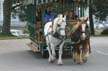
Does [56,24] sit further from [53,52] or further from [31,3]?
[31,3]

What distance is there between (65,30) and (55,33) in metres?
0.44

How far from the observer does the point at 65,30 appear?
15164mm

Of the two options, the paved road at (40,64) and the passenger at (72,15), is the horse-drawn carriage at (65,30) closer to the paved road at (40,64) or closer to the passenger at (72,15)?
the passenger at (72,15)

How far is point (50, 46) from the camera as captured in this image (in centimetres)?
1564

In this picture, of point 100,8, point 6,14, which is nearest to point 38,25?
point 6,14

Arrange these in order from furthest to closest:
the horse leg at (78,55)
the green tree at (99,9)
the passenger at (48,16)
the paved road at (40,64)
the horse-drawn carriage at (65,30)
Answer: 1. the green tree at (99,9)
2. the passenger at (48,16)
3. the horse leg at (78,55)
4. the horse-drawn carriage at (65,30)
5. the paved road at (40,64)

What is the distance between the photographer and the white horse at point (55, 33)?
14734 millimetres

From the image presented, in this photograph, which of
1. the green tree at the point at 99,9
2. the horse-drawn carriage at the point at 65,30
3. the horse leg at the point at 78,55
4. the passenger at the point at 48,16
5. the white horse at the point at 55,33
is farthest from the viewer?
the green tree at the point at 99,9

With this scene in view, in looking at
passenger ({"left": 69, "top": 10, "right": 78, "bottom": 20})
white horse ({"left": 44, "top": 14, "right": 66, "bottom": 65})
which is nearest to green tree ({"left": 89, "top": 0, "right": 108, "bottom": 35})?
passenger ({"left": 69, "top": 10, "right": 78, "bottom": 20})

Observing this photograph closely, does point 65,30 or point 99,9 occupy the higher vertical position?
point 99,9

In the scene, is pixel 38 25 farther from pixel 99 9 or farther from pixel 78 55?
pixel 99 9

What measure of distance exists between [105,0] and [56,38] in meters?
26.3

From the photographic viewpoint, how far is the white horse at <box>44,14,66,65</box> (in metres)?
14.7

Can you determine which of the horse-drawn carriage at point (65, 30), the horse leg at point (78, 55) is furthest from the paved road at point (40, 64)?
the horse-drawn carriage at point (65, 30)
